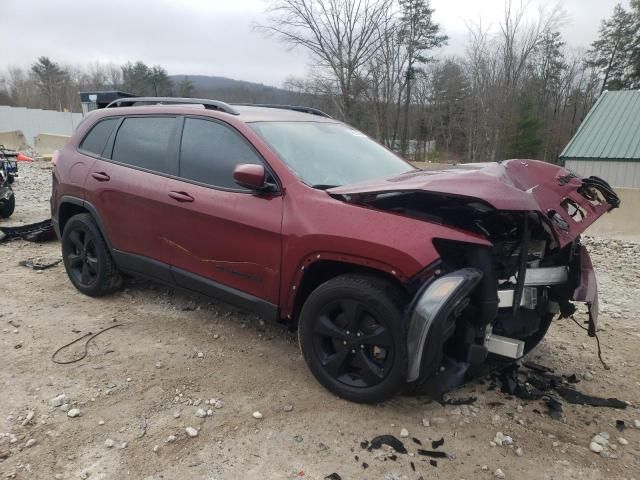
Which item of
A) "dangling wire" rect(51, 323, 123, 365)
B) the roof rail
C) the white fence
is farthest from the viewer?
the white fence

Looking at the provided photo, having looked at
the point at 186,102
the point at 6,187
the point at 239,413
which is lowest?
the point at 239,413

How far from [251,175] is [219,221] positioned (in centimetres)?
50

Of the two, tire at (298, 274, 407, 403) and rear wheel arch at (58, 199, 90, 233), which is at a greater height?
rear wheel arch at (58, 199, 90, 233)

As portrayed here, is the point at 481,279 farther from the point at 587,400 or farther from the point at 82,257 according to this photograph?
the point at 82,257

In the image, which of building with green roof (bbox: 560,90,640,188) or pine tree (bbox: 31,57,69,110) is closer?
building with green roof (bbox: 560,90,640,188)

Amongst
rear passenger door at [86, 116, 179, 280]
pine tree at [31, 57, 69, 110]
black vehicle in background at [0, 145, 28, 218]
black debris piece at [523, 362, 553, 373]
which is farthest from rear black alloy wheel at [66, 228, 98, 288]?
pine tree at [31, 57, 69, 110]

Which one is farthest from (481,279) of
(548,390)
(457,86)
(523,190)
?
(457,86)

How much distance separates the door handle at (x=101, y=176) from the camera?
13.6 ft

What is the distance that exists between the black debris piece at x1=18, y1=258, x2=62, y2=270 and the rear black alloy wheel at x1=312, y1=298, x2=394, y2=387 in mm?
4022

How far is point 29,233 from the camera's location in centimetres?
677

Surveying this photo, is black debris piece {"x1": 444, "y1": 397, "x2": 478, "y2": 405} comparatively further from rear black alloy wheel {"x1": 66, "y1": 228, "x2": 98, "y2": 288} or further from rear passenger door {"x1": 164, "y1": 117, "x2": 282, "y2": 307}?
rear black alloy wheel {"x1": 66, "y1": 228, "x2": 98, "y2": 288}

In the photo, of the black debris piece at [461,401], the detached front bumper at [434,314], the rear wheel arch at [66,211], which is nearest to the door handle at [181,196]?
the rear wheel arch at [66,211]

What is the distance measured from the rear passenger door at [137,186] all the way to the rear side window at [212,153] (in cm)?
13

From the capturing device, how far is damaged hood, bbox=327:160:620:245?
2.49 metres
